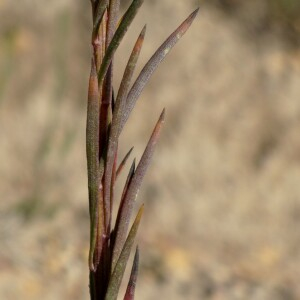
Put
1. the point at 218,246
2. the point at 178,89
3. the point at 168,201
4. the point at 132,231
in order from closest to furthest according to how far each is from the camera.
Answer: the point at 132,231, the point at 218,246, the point at 168,201, the point at 178,89

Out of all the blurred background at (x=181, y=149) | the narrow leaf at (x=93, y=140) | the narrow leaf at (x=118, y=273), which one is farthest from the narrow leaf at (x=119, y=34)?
the blurred background at (x=181, y=149)

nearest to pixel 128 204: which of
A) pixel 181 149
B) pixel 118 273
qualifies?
pixel 118 273

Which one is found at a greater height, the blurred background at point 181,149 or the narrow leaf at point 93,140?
the blurred background at point 181,149

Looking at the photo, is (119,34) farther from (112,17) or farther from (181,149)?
(181,149)

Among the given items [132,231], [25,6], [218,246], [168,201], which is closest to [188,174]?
[168,201]

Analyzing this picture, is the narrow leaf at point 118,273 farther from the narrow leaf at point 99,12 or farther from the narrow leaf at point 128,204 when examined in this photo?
the narrow leaf at point 99,12

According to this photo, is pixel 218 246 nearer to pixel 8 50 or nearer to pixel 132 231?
pixel 8 50

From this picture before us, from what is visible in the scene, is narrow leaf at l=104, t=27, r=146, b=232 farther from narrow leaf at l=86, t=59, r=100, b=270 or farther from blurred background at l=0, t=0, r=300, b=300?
blurred background at l=0, t=0, r=300, b=300

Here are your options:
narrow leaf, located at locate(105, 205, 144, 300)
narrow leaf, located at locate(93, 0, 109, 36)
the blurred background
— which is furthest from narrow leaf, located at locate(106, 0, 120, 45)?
the blurred background
